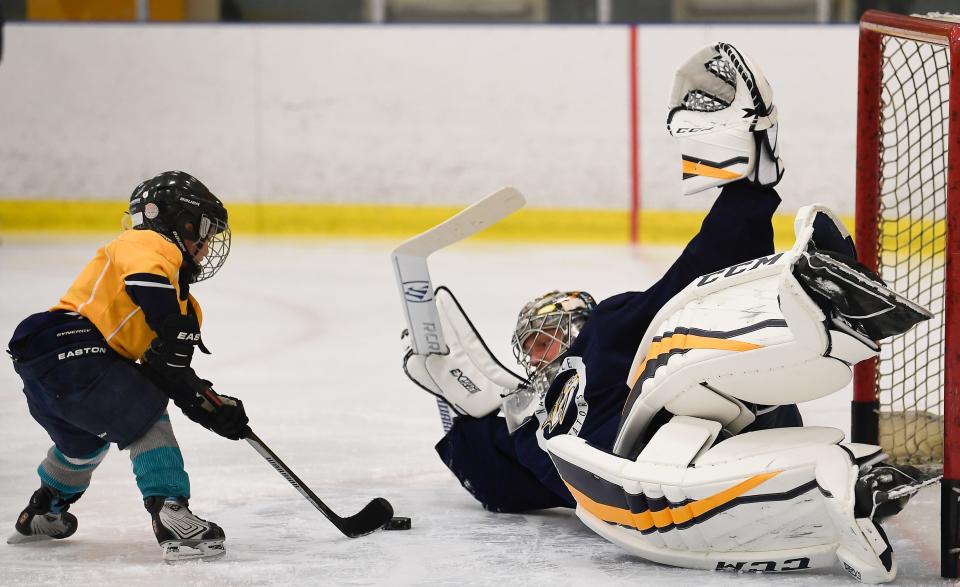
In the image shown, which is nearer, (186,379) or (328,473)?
(186,379)

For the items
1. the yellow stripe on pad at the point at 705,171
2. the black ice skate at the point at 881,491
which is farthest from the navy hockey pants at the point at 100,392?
the black ice skate at the point at 881,491

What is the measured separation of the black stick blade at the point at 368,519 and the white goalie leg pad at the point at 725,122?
79 cm

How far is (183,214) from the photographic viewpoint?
2.47m

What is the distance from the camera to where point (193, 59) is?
7.11m

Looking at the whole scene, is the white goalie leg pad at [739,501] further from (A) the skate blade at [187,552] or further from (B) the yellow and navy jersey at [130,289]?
(B) the yellow and navy jersey at [130,289]

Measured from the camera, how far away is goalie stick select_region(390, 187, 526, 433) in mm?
2822

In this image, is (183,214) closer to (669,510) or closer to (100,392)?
(100,392)

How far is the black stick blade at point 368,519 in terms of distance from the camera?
256cm

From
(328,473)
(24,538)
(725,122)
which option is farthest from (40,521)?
(725,122)

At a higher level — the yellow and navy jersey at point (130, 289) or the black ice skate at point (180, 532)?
the yellow and navy jersey at point (130, 289)

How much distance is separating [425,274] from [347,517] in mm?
516

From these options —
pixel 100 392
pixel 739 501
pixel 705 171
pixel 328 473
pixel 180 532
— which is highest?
pixel 705 171

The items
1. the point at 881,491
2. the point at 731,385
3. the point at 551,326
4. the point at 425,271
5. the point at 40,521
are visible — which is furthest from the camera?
the point at 425,271

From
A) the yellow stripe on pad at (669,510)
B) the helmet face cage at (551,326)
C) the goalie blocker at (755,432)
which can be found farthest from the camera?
the helmet face cage at (551,326)
